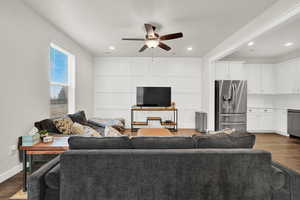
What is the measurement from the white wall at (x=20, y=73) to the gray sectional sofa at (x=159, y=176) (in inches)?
61.8

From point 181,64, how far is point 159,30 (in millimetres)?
2719

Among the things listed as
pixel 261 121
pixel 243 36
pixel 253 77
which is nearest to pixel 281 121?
pixel 261 121

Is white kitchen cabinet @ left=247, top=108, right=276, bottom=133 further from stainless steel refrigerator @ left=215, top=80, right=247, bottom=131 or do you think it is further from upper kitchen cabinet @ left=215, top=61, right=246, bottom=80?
upper kitchen cabinet @ left=215, top=61, right=246, bottom=80

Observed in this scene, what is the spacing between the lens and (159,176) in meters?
1.45

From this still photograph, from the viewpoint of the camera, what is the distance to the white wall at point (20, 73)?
2.41 meters

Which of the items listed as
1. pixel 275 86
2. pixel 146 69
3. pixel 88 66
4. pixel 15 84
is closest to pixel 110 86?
pixel 88 66

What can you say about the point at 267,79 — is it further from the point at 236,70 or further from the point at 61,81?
the point at 61,81

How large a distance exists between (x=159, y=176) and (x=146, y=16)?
112 inches

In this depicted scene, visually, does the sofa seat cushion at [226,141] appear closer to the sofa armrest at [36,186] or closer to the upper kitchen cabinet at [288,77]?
the sofa armrest at [36,186]

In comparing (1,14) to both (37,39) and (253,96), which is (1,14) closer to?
(37,39)

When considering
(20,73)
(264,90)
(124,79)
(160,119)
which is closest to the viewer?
(20,73)

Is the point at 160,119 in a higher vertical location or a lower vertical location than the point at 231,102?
lower

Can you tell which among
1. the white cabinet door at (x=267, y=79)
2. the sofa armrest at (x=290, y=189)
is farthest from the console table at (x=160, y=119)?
the sofa armrest at (x=290, y=189)

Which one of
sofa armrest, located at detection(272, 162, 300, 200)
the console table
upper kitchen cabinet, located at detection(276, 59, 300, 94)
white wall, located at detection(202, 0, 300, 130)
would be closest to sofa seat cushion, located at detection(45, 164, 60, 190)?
sofa armrest, located at detection(272, 162, 300, 200)
